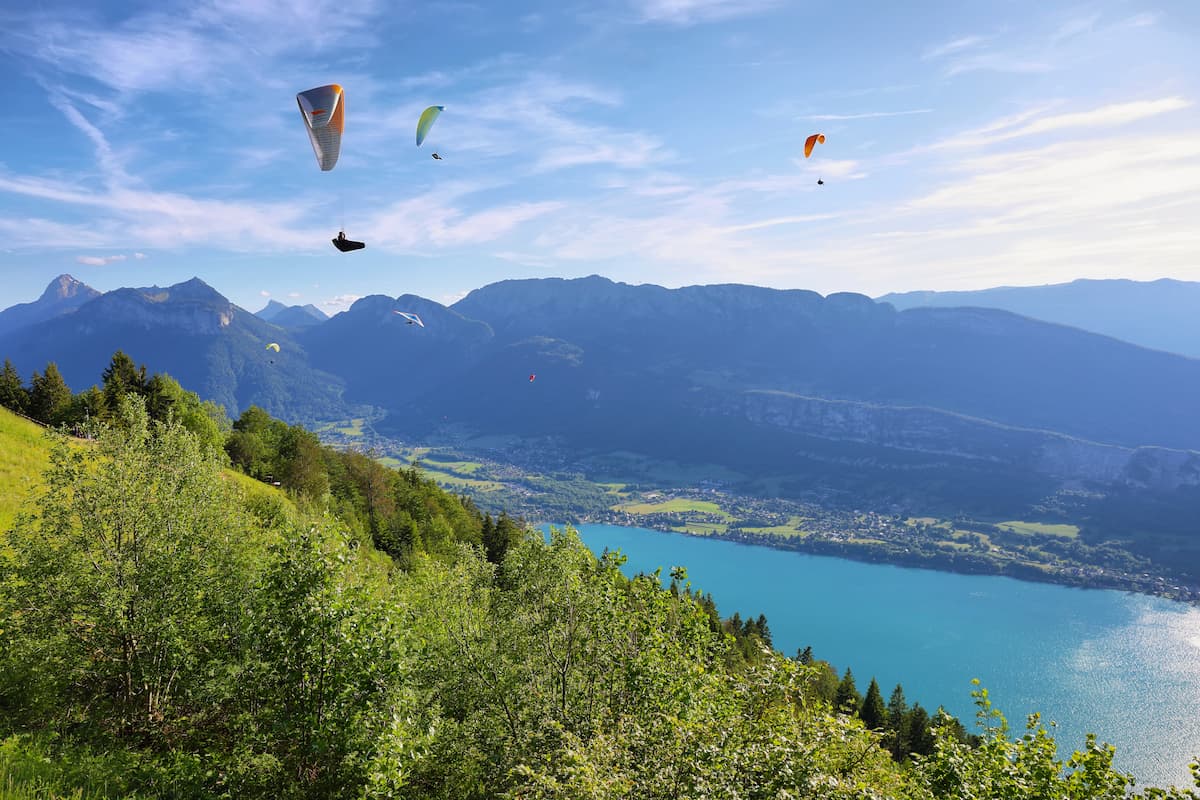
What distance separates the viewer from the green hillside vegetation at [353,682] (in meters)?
12.2

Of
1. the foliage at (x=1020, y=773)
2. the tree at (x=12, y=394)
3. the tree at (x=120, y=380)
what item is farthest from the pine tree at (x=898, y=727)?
the tree at (x=12, y=394)

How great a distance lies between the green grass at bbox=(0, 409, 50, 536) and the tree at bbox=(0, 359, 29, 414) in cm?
897

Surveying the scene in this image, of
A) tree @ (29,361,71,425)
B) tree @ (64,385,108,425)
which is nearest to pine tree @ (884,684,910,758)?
tree @ (64,385,108,425)

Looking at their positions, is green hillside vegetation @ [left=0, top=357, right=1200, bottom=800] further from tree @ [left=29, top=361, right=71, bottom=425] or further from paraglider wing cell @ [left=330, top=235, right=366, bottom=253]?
tree @ [left=29, top=361, right=71, bottom=425]

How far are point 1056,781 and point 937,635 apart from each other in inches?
7024

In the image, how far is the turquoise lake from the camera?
114m

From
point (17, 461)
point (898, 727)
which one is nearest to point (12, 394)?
point (17, 461)

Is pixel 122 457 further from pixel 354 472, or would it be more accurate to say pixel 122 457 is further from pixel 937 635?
pixel 937 635

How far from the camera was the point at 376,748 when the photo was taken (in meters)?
11.8

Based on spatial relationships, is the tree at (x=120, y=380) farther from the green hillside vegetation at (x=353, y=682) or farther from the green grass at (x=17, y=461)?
the green hillside vegetation at (x=353, y=682)

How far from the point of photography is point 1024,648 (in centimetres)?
15100

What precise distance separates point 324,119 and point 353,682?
880 inches

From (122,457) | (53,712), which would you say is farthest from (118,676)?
(122,457)

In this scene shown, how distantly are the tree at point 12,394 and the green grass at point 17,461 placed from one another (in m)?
8.97
